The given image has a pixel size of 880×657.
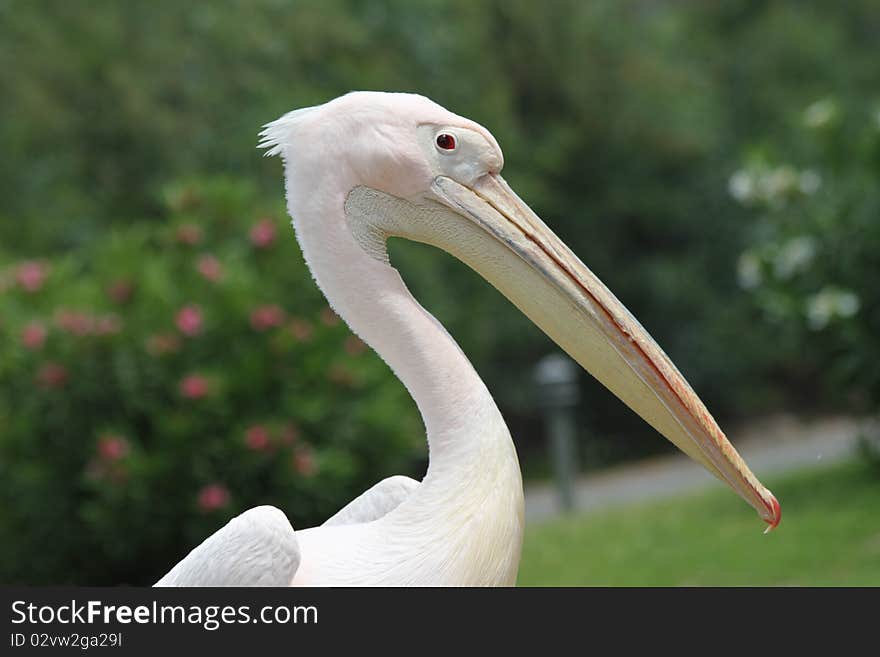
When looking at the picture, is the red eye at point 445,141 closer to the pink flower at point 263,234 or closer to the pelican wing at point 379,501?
the pelican wing at point 379,501

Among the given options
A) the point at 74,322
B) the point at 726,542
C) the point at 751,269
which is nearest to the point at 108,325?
the point at 74,322

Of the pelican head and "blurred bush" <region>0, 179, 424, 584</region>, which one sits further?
"blurred bush" <region>0, 179, 424, 584</region>

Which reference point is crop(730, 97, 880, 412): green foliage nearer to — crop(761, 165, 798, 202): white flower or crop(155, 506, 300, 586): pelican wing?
crop(761, 165, 798, 202): white flower

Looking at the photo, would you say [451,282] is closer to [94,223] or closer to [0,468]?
[94,223]

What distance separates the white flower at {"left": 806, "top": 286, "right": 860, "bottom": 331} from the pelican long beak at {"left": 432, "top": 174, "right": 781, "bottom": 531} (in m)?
5.20

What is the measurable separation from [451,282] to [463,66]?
8.85 ft

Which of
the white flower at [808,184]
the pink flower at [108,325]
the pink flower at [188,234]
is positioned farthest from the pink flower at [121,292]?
the white flower at [808,184]

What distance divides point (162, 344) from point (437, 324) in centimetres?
415

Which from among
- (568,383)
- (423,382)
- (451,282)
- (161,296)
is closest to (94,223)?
(451,282)

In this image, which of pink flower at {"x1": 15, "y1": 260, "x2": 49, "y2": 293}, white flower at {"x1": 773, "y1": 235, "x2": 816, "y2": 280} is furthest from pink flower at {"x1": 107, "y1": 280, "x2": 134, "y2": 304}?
white flower at {"x1": 773, "y1": 235, "x2": 816, "y2": 280}

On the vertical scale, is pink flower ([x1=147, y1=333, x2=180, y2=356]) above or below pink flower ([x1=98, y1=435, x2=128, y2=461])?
above

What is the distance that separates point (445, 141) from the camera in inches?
101

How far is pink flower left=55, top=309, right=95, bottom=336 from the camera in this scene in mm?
6617

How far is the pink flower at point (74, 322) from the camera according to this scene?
662cm
